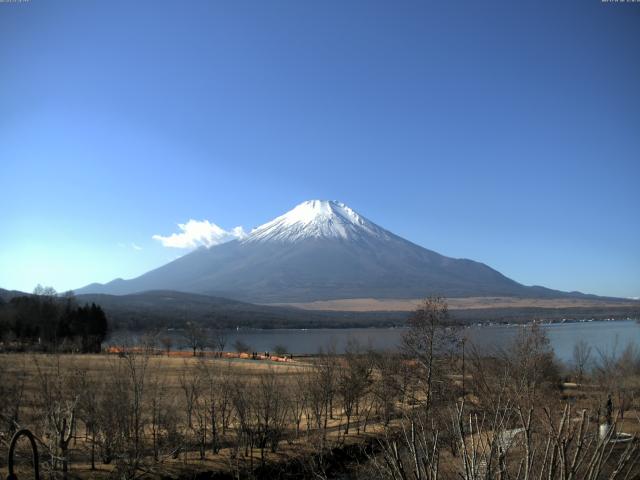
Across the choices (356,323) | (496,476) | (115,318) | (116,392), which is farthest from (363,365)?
(356,323)

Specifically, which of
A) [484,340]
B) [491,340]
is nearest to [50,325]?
[491,340]

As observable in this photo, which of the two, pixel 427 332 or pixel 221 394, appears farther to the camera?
pixel 427 332

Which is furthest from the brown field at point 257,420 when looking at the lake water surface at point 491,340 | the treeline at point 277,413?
the lake water surface at point 491,340

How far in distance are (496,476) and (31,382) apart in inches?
1380

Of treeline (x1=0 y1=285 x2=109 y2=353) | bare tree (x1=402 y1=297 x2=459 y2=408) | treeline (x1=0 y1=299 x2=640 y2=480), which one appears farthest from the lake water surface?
treeline (x1=0 y1=285 x2=109 y2=353)

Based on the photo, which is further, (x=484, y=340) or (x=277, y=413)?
(x=484, y=340)

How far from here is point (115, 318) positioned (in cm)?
12162

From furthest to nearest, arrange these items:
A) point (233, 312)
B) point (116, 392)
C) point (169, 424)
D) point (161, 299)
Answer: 1. point (161, 299)
2. point (233, 312)
3. point (169, 424)
4. point (116, 392)

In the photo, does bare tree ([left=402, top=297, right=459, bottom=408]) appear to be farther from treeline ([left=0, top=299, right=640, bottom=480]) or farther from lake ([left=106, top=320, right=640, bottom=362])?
lake ([left=106, top=320, right=640, bottom=362])

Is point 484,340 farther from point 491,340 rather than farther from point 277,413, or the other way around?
point 277,413

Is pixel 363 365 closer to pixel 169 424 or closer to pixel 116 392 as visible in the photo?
pixel 169 424

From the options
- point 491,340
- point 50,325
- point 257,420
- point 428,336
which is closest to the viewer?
point 257,420

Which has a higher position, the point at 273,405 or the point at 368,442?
the point at 273,405

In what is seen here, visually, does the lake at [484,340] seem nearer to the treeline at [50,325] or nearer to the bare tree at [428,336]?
the treeline at [50,325]
